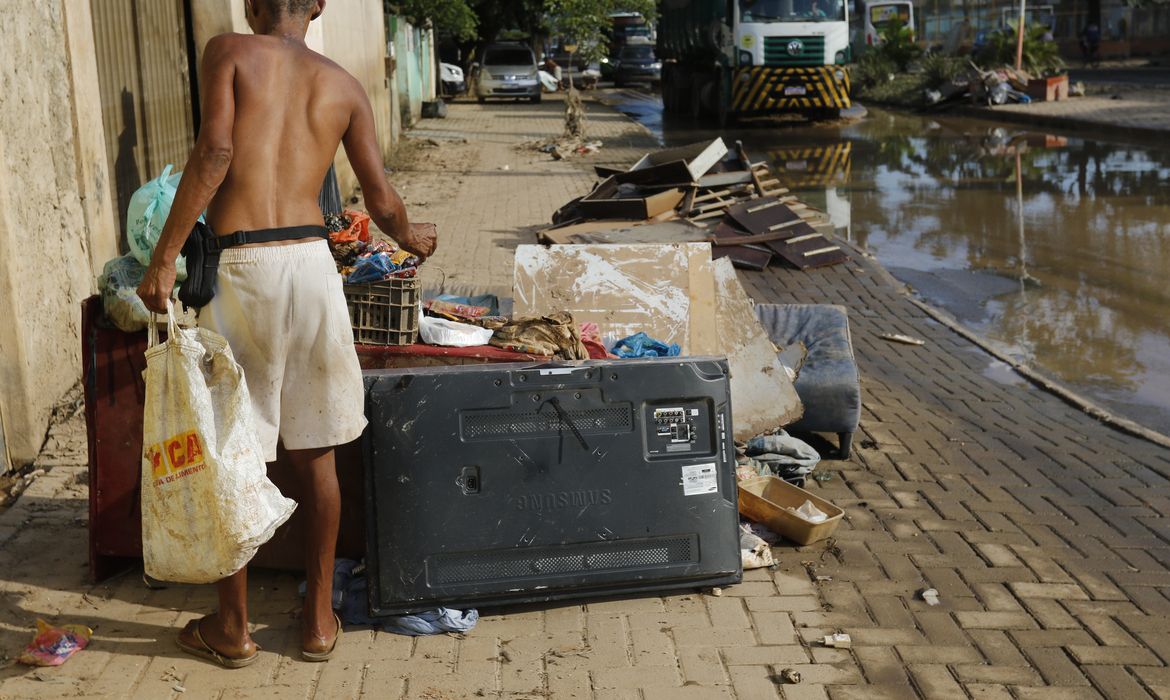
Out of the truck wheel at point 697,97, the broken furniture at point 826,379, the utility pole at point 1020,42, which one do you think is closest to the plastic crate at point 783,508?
the broken furniture at point 826,379

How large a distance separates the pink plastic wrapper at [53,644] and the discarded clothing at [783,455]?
274 centimetres

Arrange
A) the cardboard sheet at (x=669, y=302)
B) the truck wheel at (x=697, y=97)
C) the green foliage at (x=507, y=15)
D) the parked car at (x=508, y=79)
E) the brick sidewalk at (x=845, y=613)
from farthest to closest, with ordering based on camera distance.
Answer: the green foliage at (x=507, y=15) → the parked car at (x=508, y=79) → the truck wheel at (x=697, y=97) → the cardboard sheet at (x=669, y=302) → the brick sidewalk at (x=845, y=613)

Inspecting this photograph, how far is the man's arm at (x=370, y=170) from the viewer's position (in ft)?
11.7

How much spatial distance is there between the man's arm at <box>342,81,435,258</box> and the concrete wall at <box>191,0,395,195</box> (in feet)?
11.6

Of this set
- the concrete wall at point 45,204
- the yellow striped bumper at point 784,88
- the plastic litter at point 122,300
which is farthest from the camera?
the yellow striped bumper at point 784,88

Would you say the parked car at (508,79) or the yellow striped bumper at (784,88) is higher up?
the parked car at (508,79)

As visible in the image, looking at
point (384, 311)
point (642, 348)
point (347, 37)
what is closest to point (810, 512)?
point (642, 348)

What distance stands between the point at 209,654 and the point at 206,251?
1238 mm

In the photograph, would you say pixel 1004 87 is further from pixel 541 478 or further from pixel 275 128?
pixel 275 128

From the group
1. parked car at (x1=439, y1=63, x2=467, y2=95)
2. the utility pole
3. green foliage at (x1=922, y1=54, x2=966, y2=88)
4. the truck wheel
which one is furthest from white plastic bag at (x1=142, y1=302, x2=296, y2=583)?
parked car at (x1=439, y1=63, x2=467, y2=95)

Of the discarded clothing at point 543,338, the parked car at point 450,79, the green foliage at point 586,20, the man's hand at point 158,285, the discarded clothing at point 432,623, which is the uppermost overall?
the green foliage at point 586,20

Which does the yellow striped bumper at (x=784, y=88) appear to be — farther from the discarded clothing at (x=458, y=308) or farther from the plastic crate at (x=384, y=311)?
the plastic crate at (x=384, y=311)

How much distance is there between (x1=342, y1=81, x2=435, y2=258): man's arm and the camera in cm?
358

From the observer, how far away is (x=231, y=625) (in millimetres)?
3580
